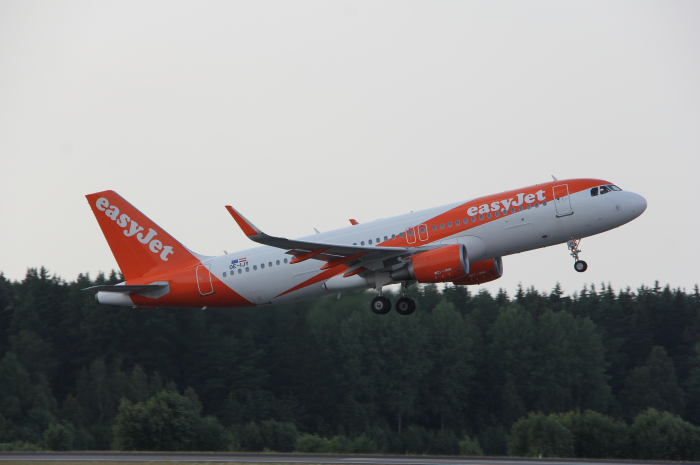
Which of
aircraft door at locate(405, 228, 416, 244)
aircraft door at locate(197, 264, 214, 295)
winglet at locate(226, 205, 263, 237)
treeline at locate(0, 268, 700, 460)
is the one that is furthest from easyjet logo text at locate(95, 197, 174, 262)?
treeline at locate(0, 268, 700, 460)

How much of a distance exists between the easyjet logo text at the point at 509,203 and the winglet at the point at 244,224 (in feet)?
34.6

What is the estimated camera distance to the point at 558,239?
34469 millimetres

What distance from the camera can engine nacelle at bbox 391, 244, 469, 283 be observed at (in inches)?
1318

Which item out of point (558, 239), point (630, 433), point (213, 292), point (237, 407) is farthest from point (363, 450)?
point (558, 239)

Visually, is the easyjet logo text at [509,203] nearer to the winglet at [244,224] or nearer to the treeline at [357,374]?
the winglet at [244,224]

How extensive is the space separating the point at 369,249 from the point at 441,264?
335 cm

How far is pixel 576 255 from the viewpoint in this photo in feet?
115

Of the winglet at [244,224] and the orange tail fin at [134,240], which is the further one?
the orange tail fin at [134,240]

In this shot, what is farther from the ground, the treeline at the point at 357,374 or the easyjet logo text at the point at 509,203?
the easyjet logo text at the point at 509,203

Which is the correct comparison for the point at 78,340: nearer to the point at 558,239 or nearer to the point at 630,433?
the point at 630,433

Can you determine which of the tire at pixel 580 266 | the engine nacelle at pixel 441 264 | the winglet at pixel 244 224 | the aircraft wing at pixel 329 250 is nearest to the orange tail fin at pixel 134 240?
the aircraft wing at pixel 329 250

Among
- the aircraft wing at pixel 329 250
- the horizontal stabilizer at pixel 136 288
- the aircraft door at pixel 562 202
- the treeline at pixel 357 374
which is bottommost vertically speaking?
the treeline at pixel 357 374

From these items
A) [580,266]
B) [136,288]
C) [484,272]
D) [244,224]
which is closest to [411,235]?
[484,272]

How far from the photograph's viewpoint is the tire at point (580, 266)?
34688mm
